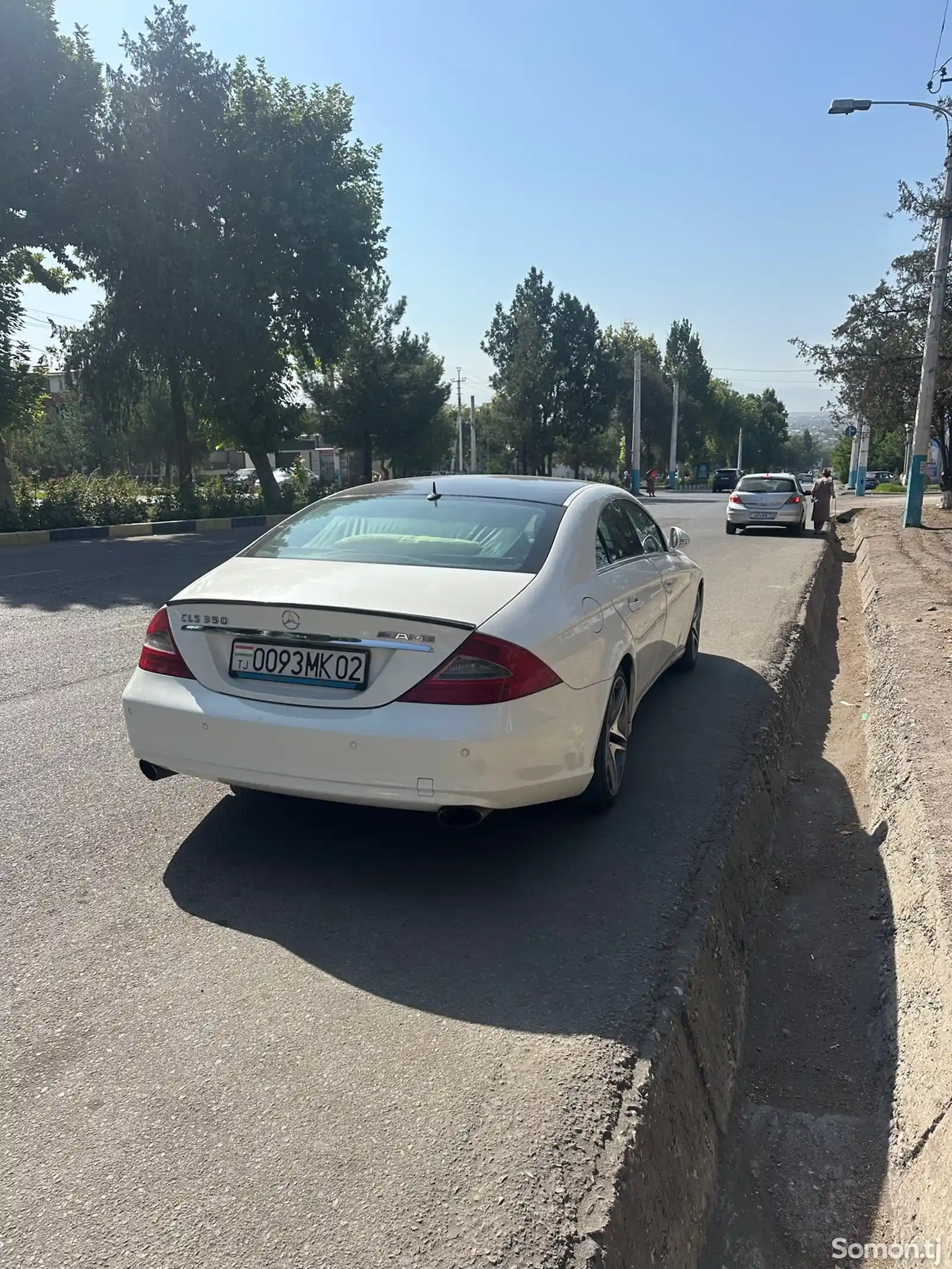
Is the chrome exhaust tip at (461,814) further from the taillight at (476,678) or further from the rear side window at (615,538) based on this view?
the rear side window at (615,538)

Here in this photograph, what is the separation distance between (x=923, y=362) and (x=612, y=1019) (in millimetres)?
22209

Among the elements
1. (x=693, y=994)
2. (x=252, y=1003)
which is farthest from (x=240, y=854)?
(x=693, y=994)

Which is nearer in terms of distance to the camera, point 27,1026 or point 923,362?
point 27,1026

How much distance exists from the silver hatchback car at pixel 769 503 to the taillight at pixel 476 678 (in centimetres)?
1860

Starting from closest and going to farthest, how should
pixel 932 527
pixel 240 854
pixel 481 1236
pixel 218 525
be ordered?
pixel 481 1236 → pixel 240 854 → pixel 932 527 → pixel 218 525

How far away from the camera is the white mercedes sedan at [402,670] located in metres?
3.21

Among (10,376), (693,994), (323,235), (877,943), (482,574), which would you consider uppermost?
(323,235)

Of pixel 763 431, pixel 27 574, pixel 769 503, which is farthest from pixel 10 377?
pixel 763 431

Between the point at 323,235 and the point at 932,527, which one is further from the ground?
the point at 323,235

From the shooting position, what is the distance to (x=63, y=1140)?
2166 mm

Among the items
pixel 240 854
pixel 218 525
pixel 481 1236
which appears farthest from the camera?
pixel 218 525

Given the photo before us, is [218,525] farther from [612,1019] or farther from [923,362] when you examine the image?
[612,1019]

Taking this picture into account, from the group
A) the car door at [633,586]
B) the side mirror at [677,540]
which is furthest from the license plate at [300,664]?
the side mirror at [677,540]

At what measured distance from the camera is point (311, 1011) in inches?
106
